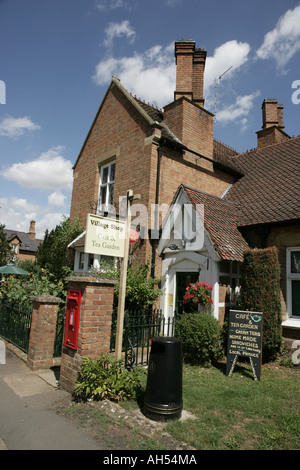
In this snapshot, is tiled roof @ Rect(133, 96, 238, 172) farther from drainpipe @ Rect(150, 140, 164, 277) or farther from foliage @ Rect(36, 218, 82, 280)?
foliage @ Rect(36, 218, 82, 280)

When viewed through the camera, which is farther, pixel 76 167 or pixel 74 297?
pixel 76 167

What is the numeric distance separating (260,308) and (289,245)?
2.52 m

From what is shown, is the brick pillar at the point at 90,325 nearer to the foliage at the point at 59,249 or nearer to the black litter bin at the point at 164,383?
the black litter bin at the point at 164,383

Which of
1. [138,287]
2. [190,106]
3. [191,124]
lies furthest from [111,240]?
[190,106]

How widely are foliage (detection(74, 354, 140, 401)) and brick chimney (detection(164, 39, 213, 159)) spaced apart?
27.9ft

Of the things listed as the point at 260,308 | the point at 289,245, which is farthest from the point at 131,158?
the point at 260,308

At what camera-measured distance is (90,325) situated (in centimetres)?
488

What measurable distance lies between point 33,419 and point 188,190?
703cm

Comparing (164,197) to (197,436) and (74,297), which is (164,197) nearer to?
(74,297)

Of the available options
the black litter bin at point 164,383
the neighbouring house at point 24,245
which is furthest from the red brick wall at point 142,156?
the neighbouring house at point 24,245

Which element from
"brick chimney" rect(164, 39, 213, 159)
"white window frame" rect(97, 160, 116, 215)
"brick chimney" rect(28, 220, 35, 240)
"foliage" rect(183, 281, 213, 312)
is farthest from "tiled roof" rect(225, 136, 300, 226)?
"brick chimney" rect(28, 220, 35, 240)

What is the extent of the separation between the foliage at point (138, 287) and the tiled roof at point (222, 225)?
2.28 metres

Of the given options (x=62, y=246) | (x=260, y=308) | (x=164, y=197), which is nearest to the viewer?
(x=260, y=308)

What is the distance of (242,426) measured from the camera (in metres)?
3.93
